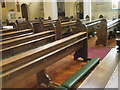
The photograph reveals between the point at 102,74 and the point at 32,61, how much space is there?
100 cm

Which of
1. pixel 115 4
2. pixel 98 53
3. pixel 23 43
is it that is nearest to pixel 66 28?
pixel 98 53

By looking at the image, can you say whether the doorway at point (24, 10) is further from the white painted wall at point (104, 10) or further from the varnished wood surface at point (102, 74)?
the varnished wood surface at point (102, 74)

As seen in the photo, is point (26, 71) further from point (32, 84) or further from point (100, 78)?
point (100, 78)

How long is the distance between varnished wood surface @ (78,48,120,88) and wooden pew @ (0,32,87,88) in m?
0.89

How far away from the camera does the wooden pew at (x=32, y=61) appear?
65.5 inches

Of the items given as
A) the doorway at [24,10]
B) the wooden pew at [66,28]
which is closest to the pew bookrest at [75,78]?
the wooden pew at [66,28]

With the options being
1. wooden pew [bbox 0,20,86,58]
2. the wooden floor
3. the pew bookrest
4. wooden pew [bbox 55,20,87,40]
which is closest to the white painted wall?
wooden pew [bbox 55,20,87,40]

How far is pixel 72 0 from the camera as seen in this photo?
437 inches

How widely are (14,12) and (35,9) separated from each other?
2.33 meters

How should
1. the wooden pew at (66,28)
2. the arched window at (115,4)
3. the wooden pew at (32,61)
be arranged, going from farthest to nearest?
the arched window at (115,4)
the wooden pew at (66,28)
the wooden pew at (32,61)

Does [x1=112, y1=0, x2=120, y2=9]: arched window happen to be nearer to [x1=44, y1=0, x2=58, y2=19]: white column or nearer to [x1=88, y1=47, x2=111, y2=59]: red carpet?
[x1=44, y1=0, x2=58, y2=19]: white column

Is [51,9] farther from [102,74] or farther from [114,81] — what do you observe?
[114,81]

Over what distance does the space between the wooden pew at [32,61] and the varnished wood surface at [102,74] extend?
0.89m

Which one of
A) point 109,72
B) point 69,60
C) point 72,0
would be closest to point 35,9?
point 72,0
